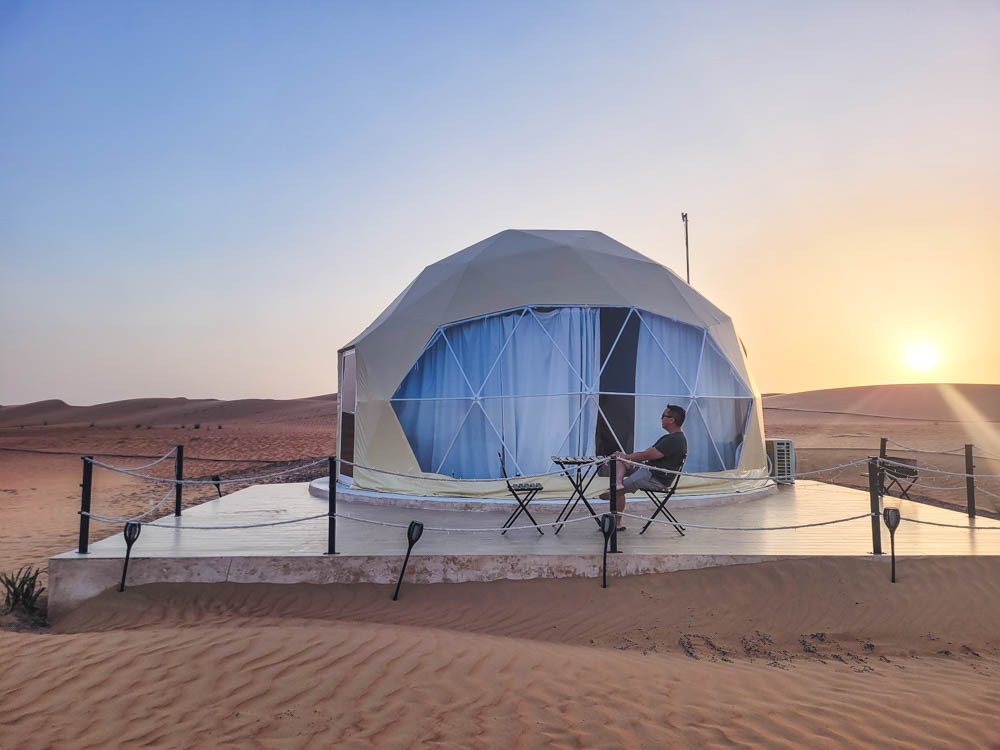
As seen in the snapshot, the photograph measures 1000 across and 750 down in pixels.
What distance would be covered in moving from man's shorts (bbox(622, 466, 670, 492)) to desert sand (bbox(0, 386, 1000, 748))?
1.12 m

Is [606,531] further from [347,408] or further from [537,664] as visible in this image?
[347,408]

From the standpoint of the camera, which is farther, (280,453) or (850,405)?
(850,405)

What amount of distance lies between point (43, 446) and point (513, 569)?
3648cm

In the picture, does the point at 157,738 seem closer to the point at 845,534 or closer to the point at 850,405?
the point at 845,534

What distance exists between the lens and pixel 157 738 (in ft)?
10.5

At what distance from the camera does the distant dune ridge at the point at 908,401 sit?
7075 cm

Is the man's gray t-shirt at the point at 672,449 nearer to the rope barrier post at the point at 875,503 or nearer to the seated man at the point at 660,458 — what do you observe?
the seated man at the point at 660,458

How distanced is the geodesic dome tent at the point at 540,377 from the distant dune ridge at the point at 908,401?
67.7 m

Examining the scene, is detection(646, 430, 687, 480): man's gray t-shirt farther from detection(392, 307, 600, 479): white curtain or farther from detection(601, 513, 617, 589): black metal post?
detection(392, 307, 600, 479): white curtain

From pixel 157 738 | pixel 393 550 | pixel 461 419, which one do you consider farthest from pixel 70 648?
pixel 461 419

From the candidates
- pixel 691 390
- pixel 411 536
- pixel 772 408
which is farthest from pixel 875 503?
pixel 772 408

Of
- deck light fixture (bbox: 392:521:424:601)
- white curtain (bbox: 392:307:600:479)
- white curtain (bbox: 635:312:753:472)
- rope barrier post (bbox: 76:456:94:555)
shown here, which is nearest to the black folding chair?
white curtain (bbox: 392:307:600:479)

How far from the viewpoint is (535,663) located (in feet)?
13.7

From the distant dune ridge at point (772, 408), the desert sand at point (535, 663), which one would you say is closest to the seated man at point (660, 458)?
the desert sand at point (535, 663)
